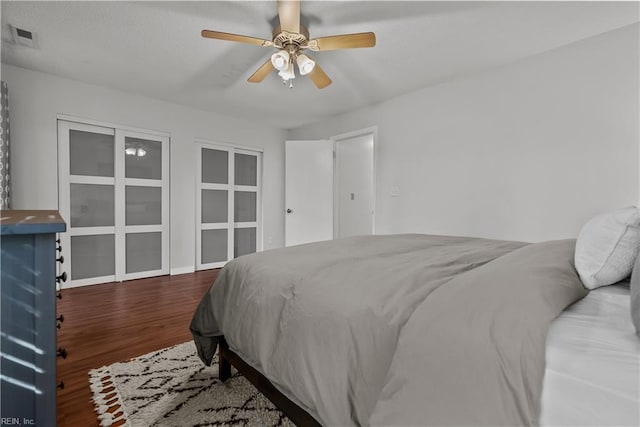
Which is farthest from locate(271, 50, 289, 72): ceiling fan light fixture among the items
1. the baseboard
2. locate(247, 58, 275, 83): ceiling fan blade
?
the baseboard

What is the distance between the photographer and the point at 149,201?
3943 mm

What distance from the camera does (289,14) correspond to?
1874mm

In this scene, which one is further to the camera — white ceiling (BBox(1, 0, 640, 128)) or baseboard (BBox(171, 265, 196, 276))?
baseboard (BBox(171, 265, 196, 276))

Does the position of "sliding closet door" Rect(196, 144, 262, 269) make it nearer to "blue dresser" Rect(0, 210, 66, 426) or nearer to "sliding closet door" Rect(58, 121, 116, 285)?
"sliding closet door" Rect(58, 121, 116, 285)

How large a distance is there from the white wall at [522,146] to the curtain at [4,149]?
3.88 metres

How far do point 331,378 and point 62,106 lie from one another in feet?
13.3

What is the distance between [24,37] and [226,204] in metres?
2.78

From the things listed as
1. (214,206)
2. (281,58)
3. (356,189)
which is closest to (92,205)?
(214,206)

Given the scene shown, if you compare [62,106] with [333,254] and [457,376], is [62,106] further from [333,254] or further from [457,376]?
[457,376]

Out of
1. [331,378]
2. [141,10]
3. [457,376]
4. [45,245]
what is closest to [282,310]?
[331,378]

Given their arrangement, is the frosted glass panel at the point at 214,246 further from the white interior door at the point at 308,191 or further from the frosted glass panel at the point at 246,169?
the white interior door at the point at 308,191

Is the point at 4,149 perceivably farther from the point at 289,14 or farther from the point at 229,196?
the point at 289,14

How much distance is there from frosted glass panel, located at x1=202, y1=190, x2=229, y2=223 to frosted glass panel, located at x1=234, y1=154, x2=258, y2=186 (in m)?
0.35

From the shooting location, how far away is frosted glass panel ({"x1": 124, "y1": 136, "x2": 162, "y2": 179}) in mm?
3771
